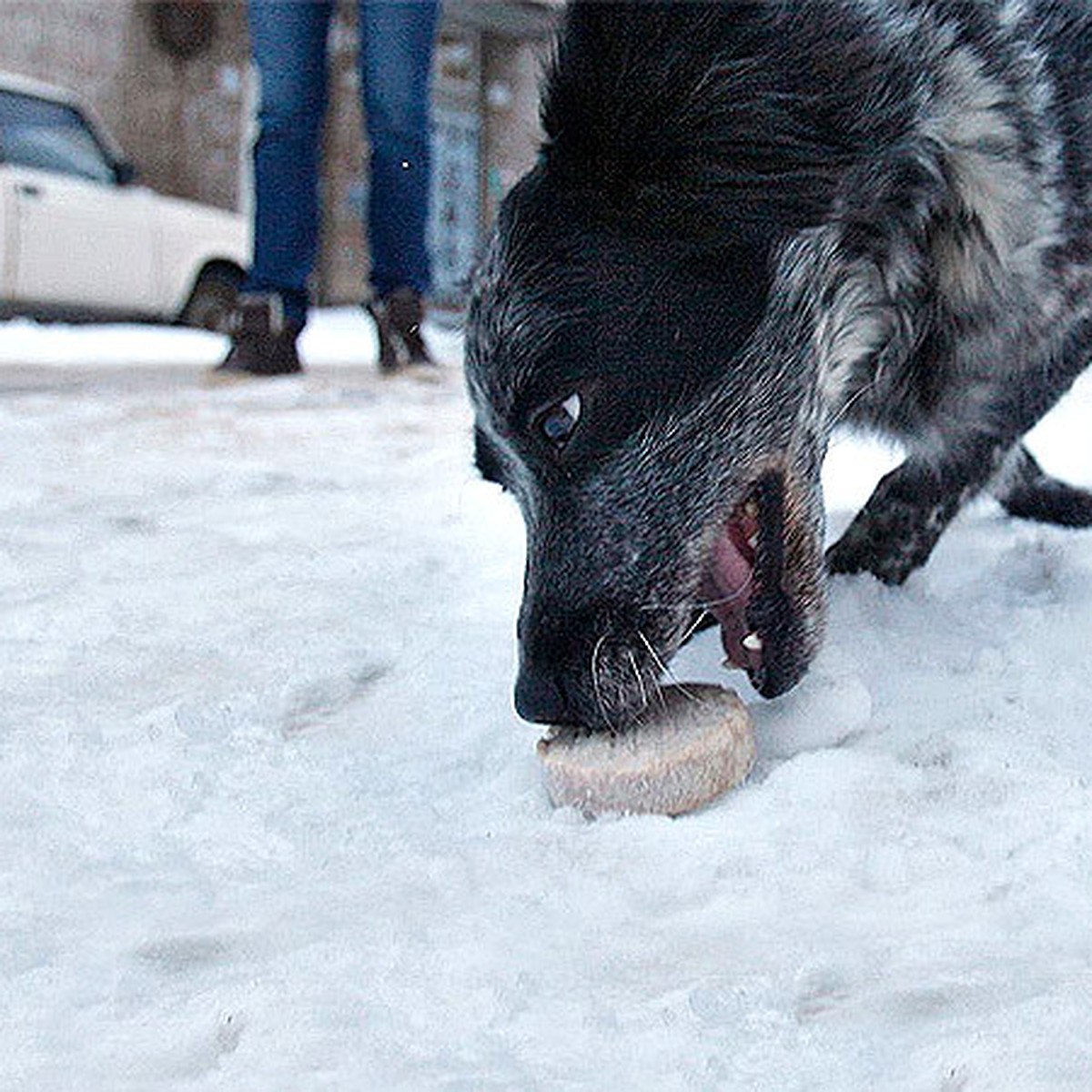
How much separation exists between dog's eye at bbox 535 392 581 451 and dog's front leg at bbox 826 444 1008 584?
618 mm

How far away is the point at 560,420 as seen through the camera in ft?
5.27

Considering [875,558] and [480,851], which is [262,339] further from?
[480,851]

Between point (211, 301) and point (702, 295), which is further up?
point (702, 295)

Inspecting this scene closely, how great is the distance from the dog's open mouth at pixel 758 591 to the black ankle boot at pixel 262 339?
347 centimetres

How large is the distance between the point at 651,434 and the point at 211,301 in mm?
8691

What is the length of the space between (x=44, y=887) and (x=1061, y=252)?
4.77 ft

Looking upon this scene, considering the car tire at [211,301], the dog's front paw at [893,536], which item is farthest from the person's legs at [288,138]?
the car tire at [211,301]

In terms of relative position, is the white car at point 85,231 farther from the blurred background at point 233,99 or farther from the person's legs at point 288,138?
the person's legs at point 288,138

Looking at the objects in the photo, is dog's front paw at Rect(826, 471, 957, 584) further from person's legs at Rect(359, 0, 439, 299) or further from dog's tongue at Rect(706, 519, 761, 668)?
person's legs at Rect(359, 0, 439, 299)

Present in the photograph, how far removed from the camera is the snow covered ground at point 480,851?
1.01 m

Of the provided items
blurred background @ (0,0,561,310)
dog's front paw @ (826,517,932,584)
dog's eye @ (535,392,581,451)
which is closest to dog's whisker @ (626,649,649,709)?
dog's eye @ (535,392,581,451)

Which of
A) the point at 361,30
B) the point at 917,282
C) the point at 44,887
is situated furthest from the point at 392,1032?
the point at 361,30

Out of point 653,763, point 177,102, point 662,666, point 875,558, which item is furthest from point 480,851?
point 177,102

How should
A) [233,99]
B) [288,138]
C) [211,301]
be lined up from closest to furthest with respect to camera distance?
[288,138] → [211,301] → [233,99]
